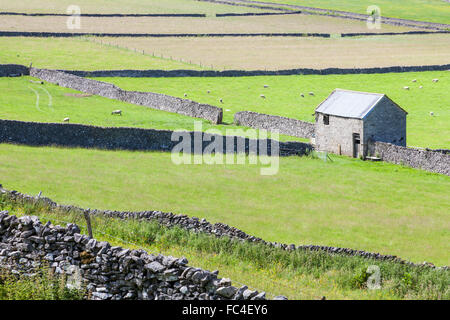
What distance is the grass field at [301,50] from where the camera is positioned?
87.7 meters

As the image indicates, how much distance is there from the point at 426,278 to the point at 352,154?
2785cm

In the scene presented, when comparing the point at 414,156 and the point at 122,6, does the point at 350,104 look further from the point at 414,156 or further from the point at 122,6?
the point at 122,6

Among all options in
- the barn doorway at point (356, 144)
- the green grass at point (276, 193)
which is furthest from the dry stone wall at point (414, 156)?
the barn doorway at point (356, 144)

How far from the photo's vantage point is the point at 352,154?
48406 millimetres

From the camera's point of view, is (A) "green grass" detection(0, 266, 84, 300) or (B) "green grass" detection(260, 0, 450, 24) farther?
(B) "green grass" detection(260, 0, 450, 24)

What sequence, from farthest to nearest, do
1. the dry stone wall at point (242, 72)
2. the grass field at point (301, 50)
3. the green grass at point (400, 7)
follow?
the green grass at point (400, 7) < the grass field at point (301, 50) < the dry stone wall at point (242, 72)

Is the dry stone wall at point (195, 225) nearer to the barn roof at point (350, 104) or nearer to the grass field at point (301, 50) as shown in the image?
the barn roof at point (350, 104)

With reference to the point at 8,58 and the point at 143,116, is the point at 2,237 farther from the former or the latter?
the point at 8,58

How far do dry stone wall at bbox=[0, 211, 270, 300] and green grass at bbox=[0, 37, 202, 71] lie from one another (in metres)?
62.2

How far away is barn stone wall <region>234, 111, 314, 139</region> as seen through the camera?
174 feet

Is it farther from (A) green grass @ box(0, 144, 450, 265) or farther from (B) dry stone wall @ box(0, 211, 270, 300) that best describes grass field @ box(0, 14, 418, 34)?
(B) dry stone wall @ box(0, 211, 270, 300)

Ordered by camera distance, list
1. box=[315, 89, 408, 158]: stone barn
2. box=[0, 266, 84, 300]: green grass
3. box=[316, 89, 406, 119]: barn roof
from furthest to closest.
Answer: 1. box=[316, 89, 406, 119]: barn roof
2. box=[315, 89, 408, 158]: stone barn
3. box=[0, 266, 84, 300]: green grass

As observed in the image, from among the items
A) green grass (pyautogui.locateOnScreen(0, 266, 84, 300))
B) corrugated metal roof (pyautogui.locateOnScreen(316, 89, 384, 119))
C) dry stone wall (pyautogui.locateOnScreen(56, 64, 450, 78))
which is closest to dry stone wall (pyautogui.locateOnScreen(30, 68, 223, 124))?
dry stone wall (pyautogui.locateOnScreen(56, 64, 450, 78))

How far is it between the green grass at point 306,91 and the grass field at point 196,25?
3766cm
